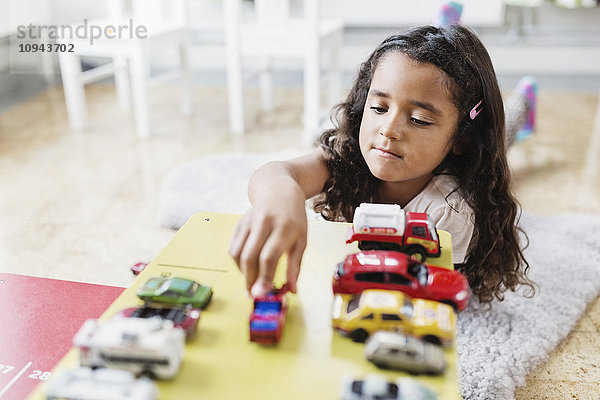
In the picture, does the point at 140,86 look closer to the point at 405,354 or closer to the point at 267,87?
the point at 267,87

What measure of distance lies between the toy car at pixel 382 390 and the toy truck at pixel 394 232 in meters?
0.23

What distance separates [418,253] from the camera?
0.68m

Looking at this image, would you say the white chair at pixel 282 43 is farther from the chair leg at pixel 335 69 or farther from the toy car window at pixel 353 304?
the toy car window at pixel 353 304

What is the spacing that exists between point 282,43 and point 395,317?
1562 mm

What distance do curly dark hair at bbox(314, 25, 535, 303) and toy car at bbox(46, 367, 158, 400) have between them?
62 cm

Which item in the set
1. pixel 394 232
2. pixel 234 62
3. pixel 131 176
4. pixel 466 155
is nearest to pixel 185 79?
pixel 234 62

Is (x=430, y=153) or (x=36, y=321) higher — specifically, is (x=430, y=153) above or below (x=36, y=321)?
above

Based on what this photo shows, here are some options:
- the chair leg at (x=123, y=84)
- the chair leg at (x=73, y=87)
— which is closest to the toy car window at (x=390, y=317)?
the chair leg at (x=73, y=87)

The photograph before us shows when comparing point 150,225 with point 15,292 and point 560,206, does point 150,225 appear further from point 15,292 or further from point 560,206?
point 560,206

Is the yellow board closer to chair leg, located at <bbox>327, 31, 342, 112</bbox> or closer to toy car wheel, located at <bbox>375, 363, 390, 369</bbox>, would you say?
toy car wheel, located at <bbox>375, 363, 390, 369</bbox>

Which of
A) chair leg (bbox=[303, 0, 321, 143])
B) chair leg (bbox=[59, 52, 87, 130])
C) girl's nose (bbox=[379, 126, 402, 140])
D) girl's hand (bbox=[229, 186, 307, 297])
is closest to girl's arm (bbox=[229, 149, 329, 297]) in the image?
girl's hand (bbox=[229, 186, 307, 297])

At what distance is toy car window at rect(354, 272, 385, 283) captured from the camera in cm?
60

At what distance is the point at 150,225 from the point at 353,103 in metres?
0.70

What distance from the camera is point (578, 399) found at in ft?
3.08
